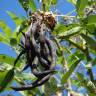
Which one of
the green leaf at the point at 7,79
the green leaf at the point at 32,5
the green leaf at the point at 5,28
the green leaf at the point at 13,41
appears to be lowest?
the green leaf at the point at 7,79

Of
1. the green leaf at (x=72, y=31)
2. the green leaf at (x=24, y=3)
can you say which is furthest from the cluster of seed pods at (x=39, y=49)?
the green leaf at (x=24, y=3)

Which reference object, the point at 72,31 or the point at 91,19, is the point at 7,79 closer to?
the point at 72,31

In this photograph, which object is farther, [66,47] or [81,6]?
[66,47]

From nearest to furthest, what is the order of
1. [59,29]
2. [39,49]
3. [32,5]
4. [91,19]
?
[39,49], [91,19], [59,29], [32,5]

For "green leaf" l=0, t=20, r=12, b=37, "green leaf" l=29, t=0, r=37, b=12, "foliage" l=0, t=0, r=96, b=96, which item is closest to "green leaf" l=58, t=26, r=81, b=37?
"foliage" l=0, t=0, r=96, b=96

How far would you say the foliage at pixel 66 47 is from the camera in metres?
1.93

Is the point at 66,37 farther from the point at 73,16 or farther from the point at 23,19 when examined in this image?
the point at 23,19

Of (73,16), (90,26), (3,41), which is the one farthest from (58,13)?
(3,41)

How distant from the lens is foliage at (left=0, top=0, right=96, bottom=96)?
75.9 inches

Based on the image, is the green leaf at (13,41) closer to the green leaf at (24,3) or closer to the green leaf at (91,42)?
the green leaf at (24,3)

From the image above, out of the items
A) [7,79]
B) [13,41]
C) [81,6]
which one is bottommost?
[7,79]

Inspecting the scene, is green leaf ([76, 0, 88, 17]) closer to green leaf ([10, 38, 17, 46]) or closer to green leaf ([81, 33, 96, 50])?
green leaf ([81, 33, 96, 50])

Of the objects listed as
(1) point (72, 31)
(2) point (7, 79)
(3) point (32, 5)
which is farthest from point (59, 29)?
(2) point (7, 79)

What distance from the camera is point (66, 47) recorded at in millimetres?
2207
